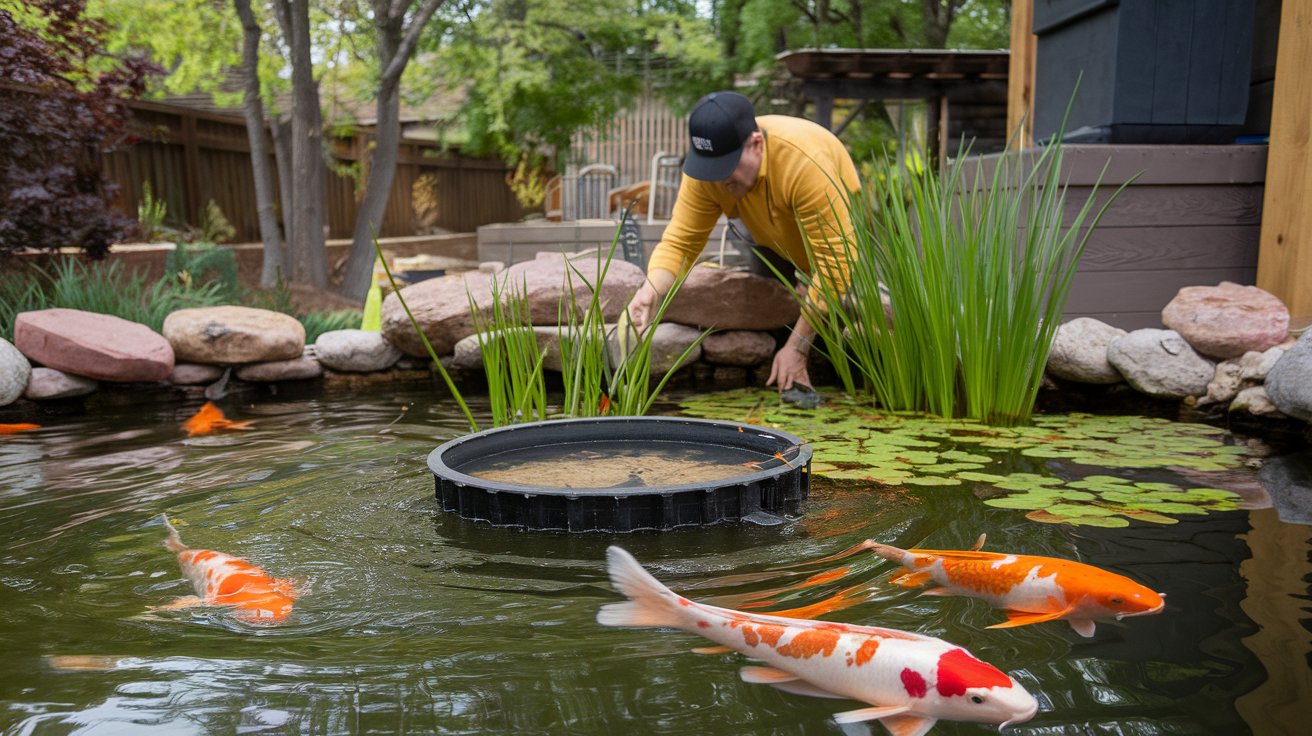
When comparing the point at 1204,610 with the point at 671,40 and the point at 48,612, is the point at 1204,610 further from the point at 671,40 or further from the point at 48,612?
the point at 671,40

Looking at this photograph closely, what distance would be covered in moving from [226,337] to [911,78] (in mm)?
8014

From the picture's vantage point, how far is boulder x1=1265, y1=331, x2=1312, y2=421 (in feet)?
10.8

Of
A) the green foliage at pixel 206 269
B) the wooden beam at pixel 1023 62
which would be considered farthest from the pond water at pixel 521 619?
the green foliage at pixel 206 269

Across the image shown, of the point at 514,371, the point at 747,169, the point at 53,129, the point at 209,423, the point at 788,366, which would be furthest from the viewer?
the point at 53,129

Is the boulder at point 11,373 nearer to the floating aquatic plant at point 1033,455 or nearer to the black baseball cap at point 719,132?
the floating aquatic plant at point 1033,455

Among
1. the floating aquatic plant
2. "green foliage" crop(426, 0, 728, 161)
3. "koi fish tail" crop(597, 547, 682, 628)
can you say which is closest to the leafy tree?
the floating aquatic plant

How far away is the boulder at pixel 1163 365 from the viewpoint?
404 cm

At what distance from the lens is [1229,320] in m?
4.00

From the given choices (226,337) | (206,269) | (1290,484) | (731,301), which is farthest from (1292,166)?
(206,269)

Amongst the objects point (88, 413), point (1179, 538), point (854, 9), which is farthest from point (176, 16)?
point (1179, 538)

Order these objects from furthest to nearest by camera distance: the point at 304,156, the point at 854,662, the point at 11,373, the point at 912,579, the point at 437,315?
the point at 304,156, the point at 437,315, the point at 11,373, the point at 912,579, the point at 854,662

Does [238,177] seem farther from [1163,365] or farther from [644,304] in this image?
[1163,365]

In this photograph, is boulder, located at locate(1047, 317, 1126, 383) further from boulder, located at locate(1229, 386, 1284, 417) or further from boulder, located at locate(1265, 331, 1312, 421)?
boulder, located at locate(1265, 331, 1312, 421)

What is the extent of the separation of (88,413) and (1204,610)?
4.80 m
